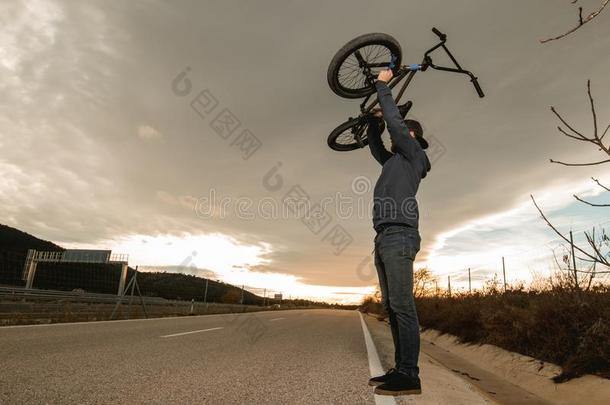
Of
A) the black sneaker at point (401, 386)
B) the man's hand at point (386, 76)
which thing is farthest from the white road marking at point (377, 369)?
the man's hand at point (386, 76)

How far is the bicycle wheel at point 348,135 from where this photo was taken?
6.30 metres

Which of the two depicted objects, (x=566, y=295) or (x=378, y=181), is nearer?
(x=378, y=181)

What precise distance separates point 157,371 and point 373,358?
3450 mm

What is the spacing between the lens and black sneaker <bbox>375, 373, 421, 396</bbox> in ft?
10.0

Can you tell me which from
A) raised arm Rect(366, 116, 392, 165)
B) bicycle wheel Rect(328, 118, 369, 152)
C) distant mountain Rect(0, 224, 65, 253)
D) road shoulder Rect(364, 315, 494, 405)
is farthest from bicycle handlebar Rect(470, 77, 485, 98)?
distant mountain Rect(0, 224, 65, 253)

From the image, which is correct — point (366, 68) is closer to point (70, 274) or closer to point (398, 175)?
point (398, 175)

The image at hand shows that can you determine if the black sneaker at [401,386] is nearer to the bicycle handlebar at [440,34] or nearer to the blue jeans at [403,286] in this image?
the blue jeans at [403,286]

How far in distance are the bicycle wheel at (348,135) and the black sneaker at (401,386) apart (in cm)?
410

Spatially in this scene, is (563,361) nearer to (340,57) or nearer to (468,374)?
(468,374)

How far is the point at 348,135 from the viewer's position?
671 cm

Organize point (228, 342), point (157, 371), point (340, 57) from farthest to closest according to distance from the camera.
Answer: point (228, 342) < point (340, 57) < point (157, 371)

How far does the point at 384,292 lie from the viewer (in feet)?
11.7

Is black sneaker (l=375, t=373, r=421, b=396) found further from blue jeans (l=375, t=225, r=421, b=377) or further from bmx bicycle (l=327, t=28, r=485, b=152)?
bmx bicycle (l=327, t=28, r=485, b=152)

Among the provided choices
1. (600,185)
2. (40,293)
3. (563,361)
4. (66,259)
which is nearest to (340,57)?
(600,185)
